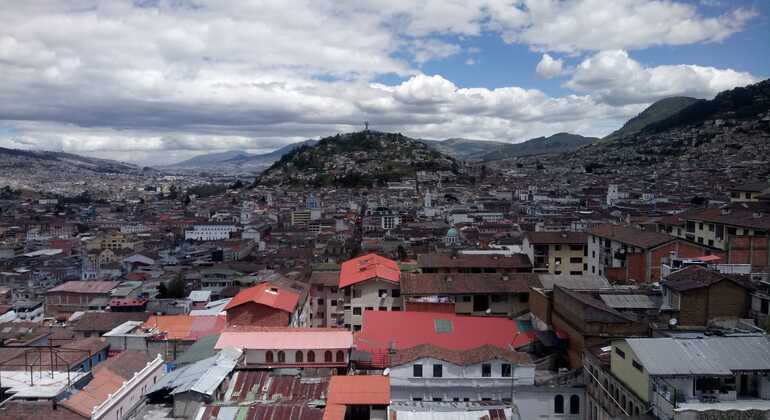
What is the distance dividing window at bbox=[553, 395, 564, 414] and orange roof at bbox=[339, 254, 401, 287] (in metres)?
11.6

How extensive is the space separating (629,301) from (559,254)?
16.5m

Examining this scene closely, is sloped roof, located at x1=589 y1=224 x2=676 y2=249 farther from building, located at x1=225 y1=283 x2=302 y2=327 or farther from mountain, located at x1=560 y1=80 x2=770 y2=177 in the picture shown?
mountain, located at x1=560 y1=80 x2=770 y2=177

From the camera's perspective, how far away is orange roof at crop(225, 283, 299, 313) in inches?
1103

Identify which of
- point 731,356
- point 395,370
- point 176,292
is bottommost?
point 176,292

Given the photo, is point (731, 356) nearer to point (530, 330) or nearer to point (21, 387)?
point (530, 330)

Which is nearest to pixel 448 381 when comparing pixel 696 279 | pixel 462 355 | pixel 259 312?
pixel 462 355

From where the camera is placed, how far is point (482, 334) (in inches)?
899

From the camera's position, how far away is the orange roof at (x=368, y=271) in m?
29.1

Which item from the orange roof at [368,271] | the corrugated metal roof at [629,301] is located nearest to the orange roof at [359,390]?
the corrugated metal roof at [629,301]

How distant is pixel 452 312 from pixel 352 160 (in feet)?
497

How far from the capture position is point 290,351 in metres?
22.1

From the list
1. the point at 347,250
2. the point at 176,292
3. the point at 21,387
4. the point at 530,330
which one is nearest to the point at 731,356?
the point at 530,330

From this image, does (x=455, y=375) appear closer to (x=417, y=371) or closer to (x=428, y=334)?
(x=417, y=371)

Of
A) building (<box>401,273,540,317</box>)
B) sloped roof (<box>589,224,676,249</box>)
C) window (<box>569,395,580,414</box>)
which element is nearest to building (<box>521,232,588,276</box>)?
sloped roof (<box>589,224,676,249</box>)
